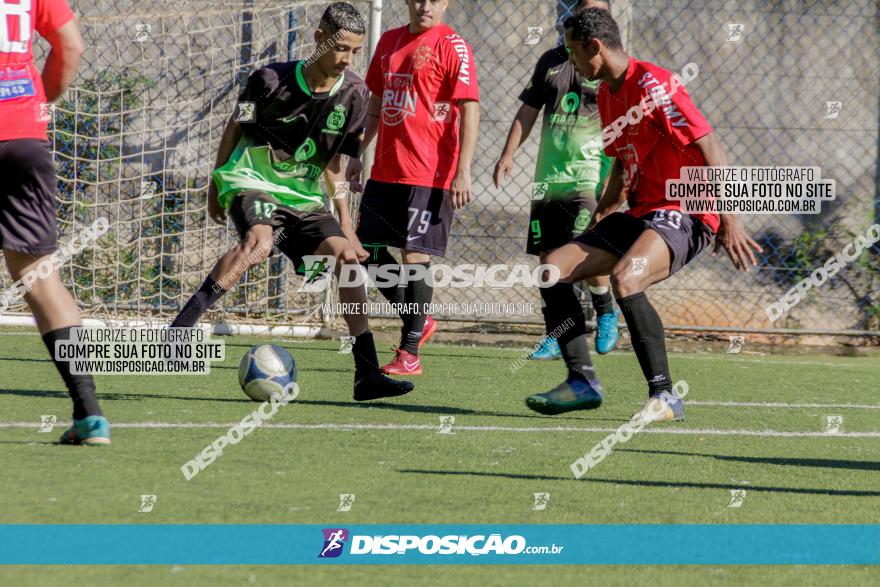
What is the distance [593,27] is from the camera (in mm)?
5836

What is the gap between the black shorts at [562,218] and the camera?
8312mm

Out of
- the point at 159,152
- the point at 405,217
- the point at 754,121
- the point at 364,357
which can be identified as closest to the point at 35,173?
the point at 364,357

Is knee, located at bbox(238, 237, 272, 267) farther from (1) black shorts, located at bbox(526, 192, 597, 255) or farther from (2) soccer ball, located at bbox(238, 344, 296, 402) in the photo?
(1) black shorts, located at bbox(526, 192, 597, 255)

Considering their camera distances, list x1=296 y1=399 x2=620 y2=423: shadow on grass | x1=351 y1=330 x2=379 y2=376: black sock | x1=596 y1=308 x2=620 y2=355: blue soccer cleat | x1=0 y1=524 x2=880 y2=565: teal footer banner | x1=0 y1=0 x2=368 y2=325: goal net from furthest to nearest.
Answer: x1=0 y1=0 x2=368 y2=325: goal net < x1=596 y1=308 x2=620 y2=355: blue soccer cleat < x1=351 y1=330 x2=379 y2=376: black sock < x1=296 y1=399 x2=620 y2=423: shadow on grass < x1=0 y1=524 x2=880 y2=565: teal footer banner

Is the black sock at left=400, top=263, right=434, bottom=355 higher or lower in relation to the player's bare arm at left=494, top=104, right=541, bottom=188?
lower

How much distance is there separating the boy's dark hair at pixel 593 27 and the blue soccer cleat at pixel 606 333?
301 centimetres

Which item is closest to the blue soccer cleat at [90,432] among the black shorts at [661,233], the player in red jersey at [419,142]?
the black shorts at [661,233]

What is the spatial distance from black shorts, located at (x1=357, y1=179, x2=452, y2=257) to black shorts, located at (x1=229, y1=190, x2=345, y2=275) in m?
1.46

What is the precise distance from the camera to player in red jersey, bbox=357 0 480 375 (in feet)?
25.0

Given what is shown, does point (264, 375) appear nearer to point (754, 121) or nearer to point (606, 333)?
point (606, 333)

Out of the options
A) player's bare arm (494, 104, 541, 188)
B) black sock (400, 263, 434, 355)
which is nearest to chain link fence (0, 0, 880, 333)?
player's bare arm (494, 104, 541, 188)

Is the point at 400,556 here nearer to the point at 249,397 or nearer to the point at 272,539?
the point at 272,539

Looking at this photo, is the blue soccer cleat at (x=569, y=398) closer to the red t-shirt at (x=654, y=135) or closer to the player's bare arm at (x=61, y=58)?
the red t-shirt at (x=654, y=135)

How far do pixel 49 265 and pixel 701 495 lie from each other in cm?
239
